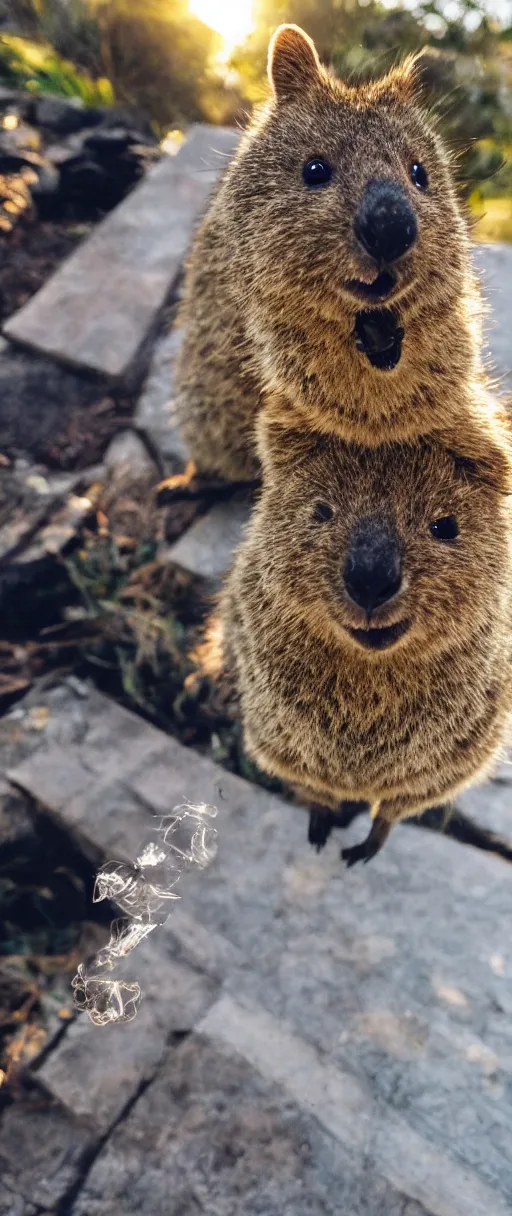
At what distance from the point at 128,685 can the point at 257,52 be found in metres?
1.77

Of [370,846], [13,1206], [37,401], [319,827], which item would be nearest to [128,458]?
[37,401]

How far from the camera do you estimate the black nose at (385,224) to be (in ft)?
3.70

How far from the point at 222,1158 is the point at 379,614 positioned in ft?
4.50

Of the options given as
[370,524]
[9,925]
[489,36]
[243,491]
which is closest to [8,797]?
[9,925]

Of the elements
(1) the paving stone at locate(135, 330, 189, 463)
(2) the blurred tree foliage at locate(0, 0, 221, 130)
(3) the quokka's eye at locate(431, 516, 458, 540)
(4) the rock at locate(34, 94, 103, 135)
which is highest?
(2) the blurred tree foliage at locate(0, 0, 221, 130)

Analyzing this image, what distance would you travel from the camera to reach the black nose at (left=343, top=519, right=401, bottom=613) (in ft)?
4.29

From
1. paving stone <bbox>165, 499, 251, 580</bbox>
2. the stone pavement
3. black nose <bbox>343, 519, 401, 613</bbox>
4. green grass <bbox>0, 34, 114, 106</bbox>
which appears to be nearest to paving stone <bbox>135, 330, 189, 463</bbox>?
paving stone <bbox>165, 499, 251, 580</bbox>

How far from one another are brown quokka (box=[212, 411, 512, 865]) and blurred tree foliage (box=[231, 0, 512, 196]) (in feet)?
2.15

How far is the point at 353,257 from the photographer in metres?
1.17

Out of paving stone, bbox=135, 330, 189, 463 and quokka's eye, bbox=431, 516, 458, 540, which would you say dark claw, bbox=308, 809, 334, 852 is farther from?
paving stone, bbox=135, 330, 189, 463

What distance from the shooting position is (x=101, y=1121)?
6.80 feet

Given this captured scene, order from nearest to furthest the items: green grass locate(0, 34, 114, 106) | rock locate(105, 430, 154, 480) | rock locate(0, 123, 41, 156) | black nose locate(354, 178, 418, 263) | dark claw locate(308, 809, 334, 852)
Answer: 1. black nose locate(354, 178, 418, 263)
2. dark claw locate(308, 809, 334, 852)
3. rock locate(105, 430, 154, 480)
4. rock locate(0, 123, 41, 156)
5. green grass locate(0, 34, 114, 106)

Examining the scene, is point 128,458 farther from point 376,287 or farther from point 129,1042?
point 376,287

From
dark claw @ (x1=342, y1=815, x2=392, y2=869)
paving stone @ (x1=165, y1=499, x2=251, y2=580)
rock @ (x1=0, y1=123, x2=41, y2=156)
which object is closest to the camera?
dark claw @ (x1=342, y1=815, x2=392, y2=869)
